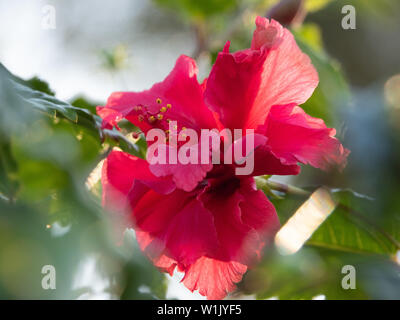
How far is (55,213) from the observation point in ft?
2.31

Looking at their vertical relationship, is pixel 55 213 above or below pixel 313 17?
below

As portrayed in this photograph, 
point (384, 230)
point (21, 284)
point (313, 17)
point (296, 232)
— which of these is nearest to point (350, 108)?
point (384, 230)

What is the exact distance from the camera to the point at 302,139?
505 mm

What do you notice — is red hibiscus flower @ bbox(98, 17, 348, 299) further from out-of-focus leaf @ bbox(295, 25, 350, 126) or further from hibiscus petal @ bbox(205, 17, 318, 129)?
out-of-focus leaf @ bbox(295, 25, 350, 126)

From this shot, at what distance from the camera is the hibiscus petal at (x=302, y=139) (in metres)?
0.49

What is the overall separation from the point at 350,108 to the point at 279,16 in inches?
10.0

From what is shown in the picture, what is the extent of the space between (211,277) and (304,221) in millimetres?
134

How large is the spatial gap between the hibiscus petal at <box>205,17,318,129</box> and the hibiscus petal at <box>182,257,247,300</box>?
146mm

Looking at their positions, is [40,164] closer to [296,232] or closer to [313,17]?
[296,232]

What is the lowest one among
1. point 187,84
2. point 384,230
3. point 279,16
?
point 384,230

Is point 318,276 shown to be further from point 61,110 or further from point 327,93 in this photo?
point 61,110

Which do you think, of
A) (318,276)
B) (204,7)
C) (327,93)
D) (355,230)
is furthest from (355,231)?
(204,7)
